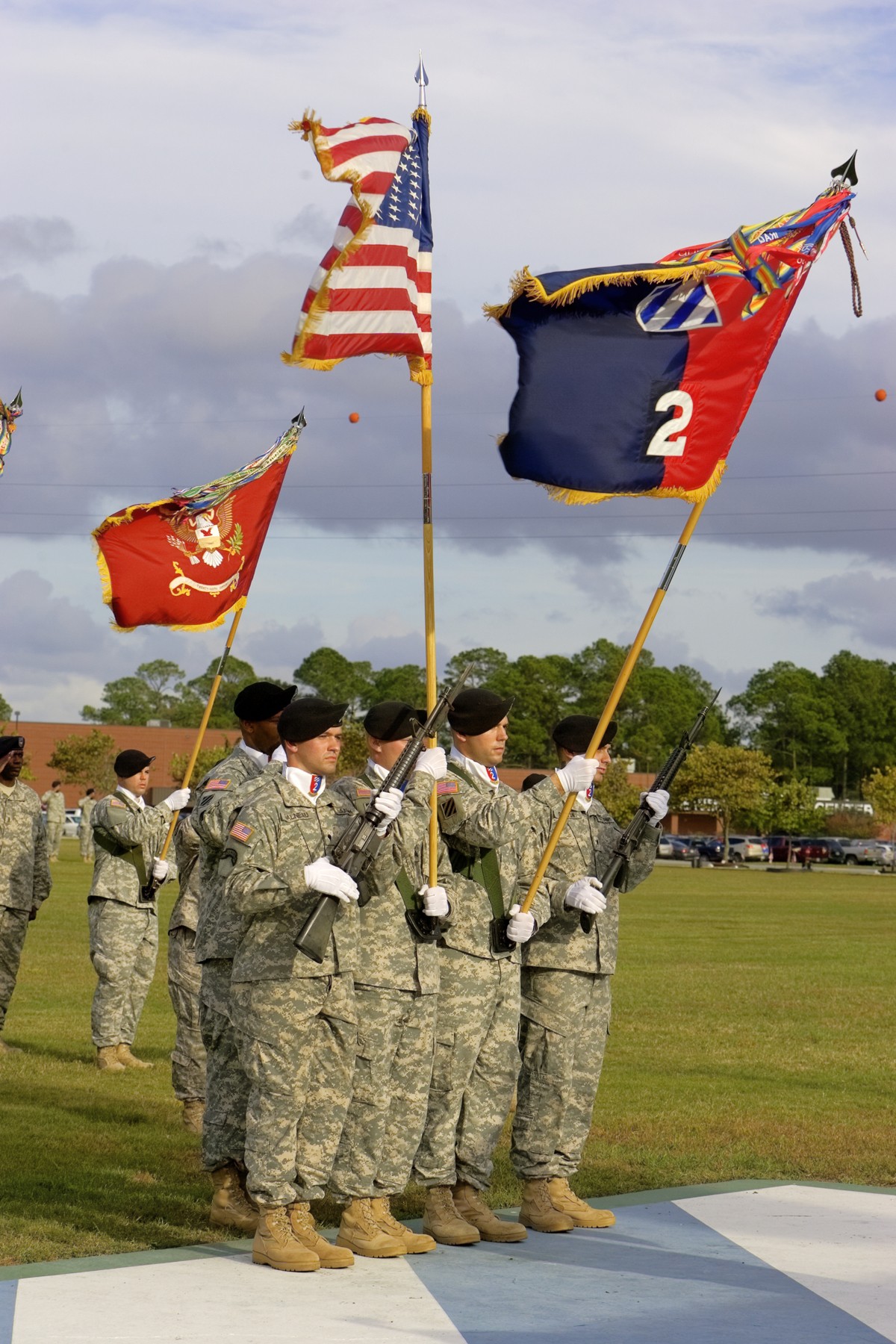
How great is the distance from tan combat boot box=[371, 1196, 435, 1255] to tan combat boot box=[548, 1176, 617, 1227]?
702 millimetres

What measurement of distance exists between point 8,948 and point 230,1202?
4.90 metres

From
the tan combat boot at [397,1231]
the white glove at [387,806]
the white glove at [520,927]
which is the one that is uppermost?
the white glove at [387,806]

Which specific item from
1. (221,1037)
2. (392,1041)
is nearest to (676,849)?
(221,1037)

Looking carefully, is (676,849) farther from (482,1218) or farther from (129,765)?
(482,1218)

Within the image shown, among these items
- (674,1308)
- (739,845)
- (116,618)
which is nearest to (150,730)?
(739,845)

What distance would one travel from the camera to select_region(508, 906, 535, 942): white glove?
22.8 feet

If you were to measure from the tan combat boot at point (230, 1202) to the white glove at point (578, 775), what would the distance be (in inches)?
87.6

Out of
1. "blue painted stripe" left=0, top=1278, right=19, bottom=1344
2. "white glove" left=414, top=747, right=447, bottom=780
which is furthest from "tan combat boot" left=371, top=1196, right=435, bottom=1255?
"white glove" left=414, top=747, right=447, bottom=780

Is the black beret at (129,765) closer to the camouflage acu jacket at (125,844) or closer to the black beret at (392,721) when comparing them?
the camouflage acu jacket at (125,844)

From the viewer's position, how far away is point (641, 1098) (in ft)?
36.6

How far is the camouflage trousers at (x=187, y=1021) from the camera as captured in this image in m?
9.56

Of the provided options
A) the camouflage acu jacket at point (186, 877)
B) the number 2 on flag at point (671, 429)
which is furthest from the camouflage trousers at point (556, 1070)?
the number 2 on flag at point (671, 429)

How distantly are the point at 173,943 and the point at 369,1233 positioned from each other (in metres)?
3.76

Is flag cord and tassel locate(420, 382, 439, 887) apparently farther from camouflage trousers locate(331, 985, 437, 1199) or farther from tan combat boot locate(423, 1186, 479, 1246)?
tan combat boot locate(423, 1186, 479, 1246)
